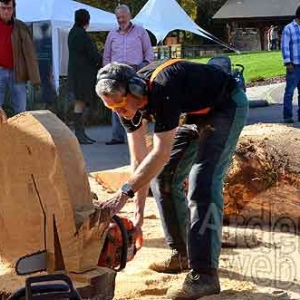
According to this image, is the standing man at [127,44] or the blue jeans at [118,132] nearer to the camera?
the standing man at [127,44]

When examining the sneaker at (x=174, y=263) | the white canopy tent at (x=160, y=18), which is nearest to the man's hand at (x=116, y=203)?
the sneaker at (x=174, y=263)

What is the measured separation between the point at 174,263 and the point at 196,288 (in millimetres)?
626

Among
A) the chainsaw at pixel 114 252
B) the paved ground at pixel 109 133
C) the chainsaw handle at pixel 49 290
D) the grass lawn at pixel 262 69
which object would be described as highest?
the chainsaw handle at pixel 49 290

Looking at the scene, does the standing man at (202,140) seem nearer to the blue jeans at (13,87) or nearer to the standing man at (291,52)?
the blue jeans at (13,87)

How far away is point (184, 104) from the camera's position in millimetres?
4238

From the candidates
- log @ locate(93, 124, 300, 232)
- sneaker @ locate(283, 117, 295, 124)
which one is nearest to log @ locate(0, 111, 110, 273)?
log @ locate(93, 124, 300, 232)

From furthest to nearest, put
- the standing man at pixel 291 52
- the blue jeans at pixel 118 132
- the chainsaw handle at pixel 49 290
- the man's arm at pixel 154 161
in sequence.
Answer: the standing man at pixel 291 52 < the blue jeans at pixel 118 132 < the man's arm at pixel 154 161 < the chainsaw handle at pixel 49 290

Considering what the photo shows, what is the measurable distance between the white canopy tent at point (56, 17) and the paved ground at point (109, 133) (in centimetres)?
260

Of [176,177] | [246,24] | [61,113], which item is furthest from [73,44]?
[246,24]

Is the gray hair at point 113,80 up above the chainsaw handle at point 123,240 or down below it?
above

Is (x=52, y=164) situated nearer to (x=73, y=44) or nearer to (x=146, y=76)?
(x=146, y=76)

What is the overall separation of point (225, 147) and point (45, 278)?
5.47 feet

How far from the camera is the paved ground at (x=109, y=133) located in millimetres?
9570

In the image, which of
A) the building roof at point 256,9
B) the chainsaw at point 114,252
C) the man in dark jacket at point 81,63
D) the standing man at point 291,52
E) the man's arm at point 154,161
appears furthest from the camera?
the building roof at point 256,9
